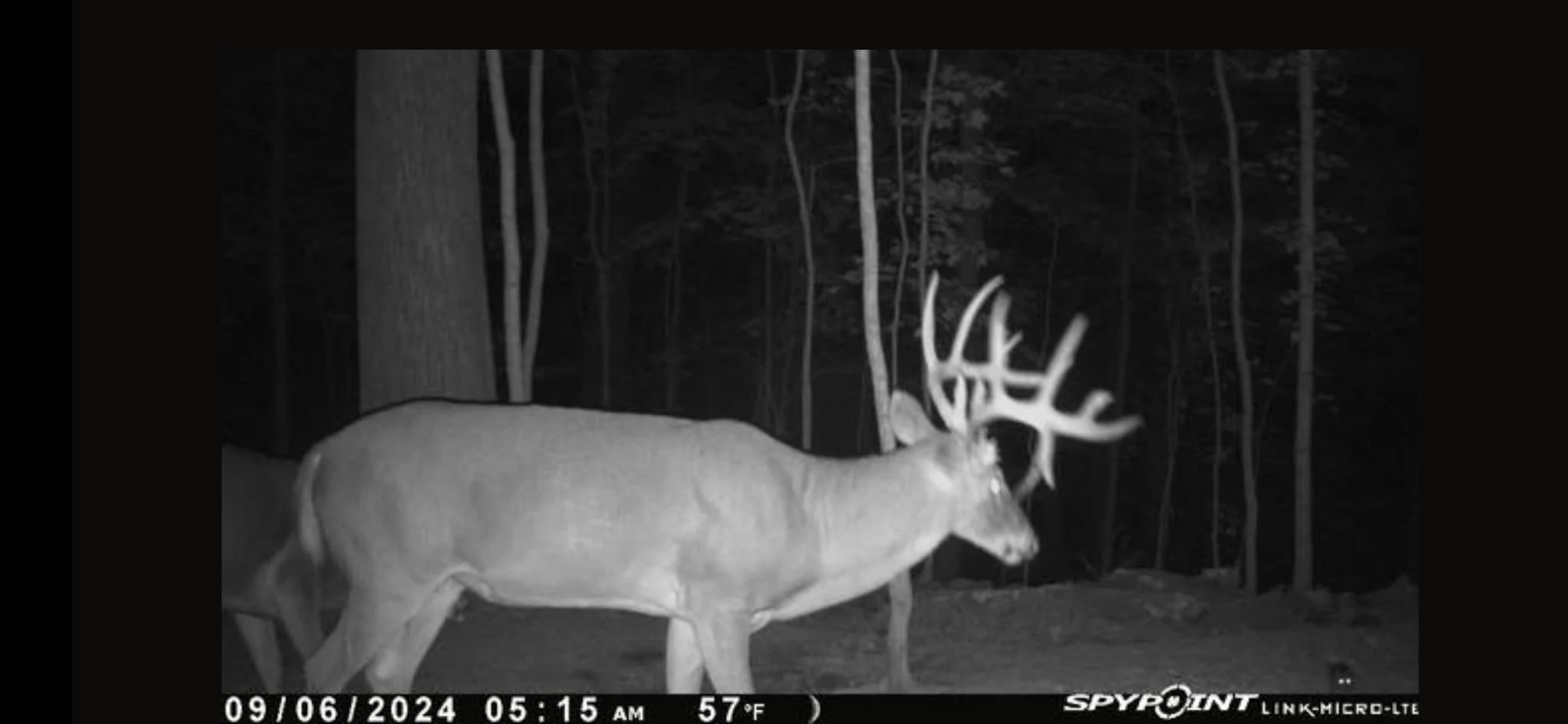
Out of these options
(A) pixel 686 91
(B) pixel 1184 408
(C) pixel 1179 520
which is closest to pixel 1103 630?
(A) pixel 686 91

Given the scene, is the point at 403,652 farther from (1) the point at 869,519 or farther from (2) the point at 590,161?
(2) the point at 590,161

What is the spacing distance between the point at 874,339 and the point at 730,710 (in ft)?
8.66

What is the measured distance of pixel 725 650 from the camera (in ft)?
22.9

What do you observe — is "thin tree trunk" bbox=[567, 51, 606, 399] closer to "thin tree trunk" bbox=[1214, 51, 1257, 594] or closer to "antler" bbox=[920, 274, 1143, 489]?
"thin tree trunk" bbox=[1214, 51, 1257, 594]

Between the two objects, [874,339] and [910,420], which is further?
[874,339]

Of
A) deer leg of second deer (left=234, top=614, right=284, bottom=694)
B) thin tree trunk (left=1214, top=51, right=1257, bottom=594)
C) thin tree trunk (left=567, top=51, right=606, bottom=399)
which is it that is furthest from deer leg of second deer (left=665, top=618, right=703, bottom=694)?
thin tree trunk (left=567, top=51, right=606, bottom=399)

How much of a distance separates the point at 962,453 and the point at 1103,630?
15.8ft

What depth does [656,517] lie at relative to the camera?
23.3 feet

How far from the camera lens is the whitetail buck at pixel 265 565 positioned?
8398 millimetres

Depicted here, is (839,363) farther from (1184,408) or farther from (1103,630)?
(1103,630)

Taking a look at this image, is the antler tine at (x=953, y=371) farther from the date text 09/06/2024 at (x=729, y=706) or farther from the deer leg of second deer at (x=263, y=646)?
the deer leg of second deer at (x=263, y=646)

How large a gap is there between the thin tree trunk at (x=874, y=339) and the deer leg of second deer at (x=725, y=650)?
1661 millimetres

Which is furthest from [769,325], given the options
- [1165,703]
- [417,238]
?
[1165,703]

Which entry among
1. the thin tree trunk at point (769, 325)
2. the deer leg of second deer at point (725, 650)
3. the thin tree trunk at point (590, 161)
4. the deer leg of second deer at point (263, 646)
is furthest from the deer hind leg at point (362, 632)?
the thin tree trunk at point (590, 161)
